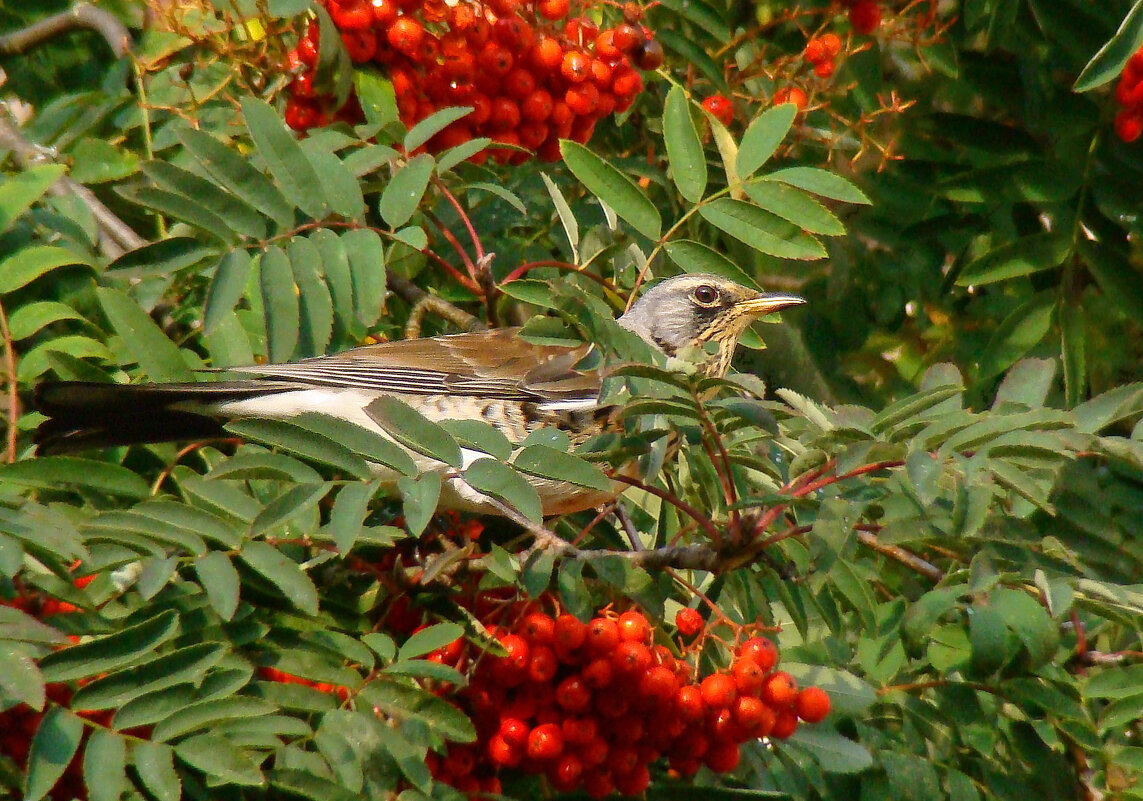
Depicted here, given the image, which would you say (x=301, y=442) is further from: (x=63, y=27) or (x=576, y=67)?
(x=63, y=27)

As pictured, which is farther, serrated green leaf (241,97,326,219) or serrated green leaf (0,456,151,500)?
serrated green leaf (241,97,326,219)

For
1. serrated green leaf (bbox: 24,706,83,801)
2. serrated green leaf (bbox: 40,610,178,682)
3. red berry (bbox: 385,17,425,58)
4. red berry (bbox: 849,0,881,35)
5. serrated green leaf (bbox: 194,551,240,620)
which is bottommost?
serrated green leaf (bbox: 24,706,83,801)

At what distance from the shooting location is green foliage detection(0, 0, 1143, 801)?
200cm

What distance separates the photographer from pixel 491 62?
299 centimetres

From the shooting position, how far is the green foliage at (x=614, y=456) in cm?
200

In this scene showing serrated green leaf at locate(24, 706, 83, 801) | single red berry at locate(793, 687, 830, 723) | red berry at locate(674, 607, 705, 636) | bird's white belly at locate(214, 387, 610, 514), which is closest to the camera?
serrated green leaf at locate(24, 706, 83, 801)

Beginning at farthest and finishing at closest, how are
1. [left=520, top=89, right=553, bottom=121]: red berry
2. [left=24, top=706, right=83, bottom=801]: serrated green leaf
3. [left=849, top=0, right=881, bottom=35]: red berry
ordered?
1. [left=849, top=0, right=881, bottom=35]: red berry
2. [left=520, top=89, right=553, bottom=121]: red berry
3. [left=24, top=706, right=83, bottom=801]: serrated green leaf

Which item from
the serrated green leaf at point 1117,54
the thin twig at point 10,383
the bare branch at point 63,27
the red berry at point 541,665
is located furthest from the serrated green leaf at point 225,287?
the serrated green leaf at point 1117,54

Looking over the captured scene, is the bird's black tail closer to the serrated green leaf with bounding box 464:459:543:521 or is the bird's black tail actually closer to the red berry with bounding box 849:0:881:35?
the serrated green leaf with bounding box 464:459:543:521

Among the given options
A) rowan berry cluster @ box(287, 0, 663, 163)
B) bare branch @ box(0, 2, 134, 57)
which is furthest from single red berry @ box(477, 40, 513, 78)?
bare branch @ box(0, 2, 134, 57)

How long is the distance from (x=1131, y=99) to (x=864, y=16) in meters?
0.75

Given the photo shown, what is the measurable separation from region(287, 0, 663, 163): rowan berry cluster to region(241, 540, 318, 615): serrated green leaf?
4.21 ft

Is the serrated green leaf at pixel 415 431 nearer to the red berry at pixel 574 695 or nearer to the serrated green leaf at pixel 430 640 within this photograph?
the serrated green leaf at pixel 430 640

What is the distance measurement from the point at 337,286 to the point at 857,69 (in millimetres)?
1849
